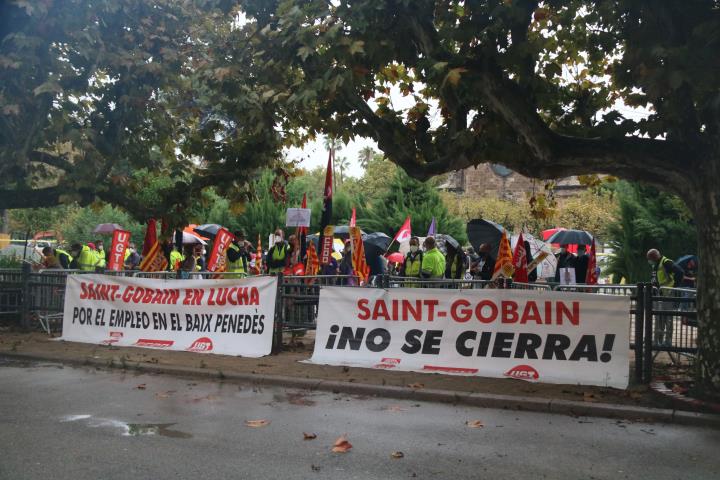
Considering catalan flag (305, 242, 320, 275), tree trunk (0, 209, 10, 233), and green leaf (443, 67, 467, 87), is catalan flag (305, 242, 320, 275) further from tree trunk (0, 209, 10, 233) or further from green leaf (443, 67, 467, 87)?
tree trunk (0, 209, 10, 233)

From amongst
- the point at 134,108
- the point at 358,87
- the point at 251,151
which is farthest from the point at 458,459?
the point at 134,108

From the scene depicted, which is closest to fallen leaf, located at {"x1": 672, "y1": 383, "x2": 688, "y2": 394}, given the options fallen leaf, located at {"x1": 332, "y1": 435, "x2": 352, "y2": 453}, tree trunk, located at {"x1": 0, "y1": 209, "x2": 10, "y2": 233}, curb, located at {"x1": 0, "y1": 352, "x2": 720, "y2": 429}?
curb, located at {"x1": 0, "y1": 352, "x2": 720, "y2": 429}

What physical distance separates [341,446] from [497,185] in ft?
196

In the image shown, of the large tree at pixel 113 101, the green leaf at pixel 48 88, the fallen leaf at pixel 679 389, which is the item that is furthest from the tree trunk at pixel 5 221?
the fallen leaf at pixel 679 389

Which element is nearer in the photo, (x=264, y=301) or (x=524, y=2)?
(x=524, y=2)

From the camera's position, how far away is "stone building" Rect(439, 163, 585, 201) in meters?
63.6

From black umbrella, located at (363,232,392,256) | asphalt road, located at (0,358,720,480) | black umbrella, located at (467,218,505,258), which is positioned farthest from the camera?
black umbrella, located at (363,232,392,256)

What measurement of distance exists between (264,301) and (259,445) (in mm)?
5096

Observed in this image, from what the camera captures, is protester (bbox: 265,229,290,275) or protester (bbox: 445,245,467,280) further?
protester (bbox: 445,245,467,280)

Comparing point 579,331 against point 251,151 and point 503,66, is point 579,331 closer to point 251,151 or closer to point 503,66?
point 503,66

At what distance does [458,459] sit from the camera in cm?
625

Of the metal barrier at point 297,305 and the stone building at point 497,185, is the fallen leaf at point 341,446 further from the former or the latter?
the stone building at point 497,185

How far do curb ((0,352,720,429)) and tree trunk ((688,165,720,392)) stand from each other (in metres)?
0.65

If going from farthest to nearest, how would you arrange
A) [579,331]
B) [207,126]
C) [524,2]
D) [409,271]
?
[409,271]
[207,126]
[579,331]
[524,2]
